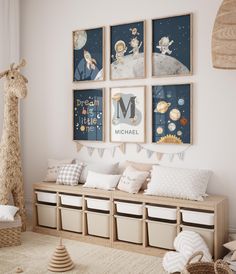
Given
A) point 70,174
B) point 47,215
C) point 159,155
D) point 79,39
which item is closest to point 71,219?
point 47,215

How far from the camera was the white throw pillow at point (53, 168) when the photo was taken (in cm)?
421

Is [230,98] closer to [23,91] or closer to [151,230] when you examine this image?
[151,230]

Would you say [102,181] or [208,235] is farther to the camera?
[102,181]

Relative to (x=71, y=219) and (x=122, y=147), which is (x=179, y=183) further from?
(x=71, y=219)

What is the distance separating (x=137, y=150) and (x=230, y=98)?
110 cm

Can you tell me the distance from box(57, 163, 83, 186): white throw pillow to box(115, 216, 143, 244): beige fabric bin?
25.8 inches

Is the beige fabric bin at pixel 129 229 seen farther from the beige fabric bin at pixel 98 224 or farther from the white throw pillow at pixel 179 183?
the white throw pillow at pixel 179 183

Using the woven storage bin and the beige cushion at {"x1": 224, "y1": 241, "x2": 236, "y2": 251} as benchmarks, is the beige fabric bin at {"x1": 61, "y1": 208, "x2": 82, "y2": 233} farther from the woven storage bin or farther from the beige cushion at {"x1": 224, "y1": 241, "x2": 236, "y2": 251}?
the beige cushion at {"x1": 224, "y1": 241, "x2": 236, "y2": 251}

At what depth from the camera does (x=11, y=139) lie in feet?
13.0

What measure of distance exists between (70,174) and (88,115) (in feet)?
2.34

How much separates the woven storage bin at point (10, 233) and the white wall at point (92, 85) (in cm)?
106

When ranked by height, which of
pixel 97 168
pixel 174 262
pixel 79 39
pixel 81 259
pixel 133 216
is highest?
pixel 79 39

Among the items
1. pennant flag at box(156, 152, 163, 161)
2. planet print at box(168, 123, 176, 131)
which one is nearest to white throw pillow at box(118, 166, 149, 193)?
pennant flag at box(156, 152, 163, 161)

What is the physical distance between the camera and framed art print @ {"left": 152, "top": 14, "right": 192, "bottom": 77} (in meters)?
3.67
